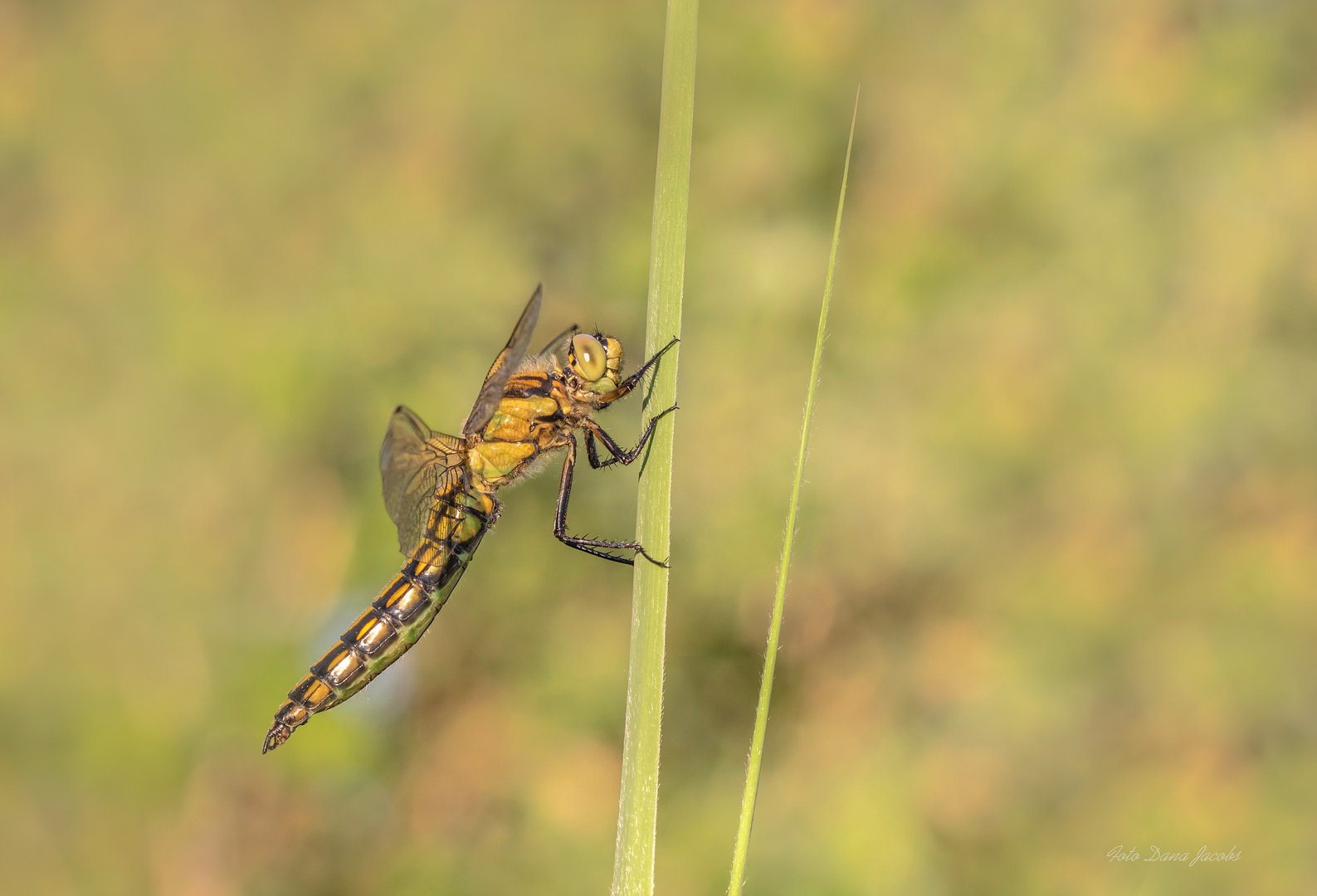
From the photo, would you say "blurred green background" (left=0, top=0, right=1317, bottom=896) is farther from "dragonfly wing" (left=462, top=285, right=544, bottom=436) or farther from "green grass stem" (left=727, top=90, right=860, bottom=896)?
"green grass stem" (left=727, top=90, right=860, bottom=896)

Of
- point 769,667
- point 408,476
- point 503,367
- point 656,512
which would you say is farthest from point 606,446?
point 769,667

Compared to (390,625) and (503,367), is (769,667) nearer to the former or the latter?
(503,367)

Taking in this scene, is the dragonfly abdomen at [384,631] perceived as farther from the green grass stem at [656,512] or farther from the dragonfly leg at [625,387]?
the green grass stem at [656,512]

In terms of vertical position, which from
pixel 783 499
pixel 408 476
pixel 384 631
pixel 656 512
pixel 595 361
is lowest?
pixel 656 512

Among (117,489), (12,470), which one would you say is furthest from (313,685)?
(12,470)
